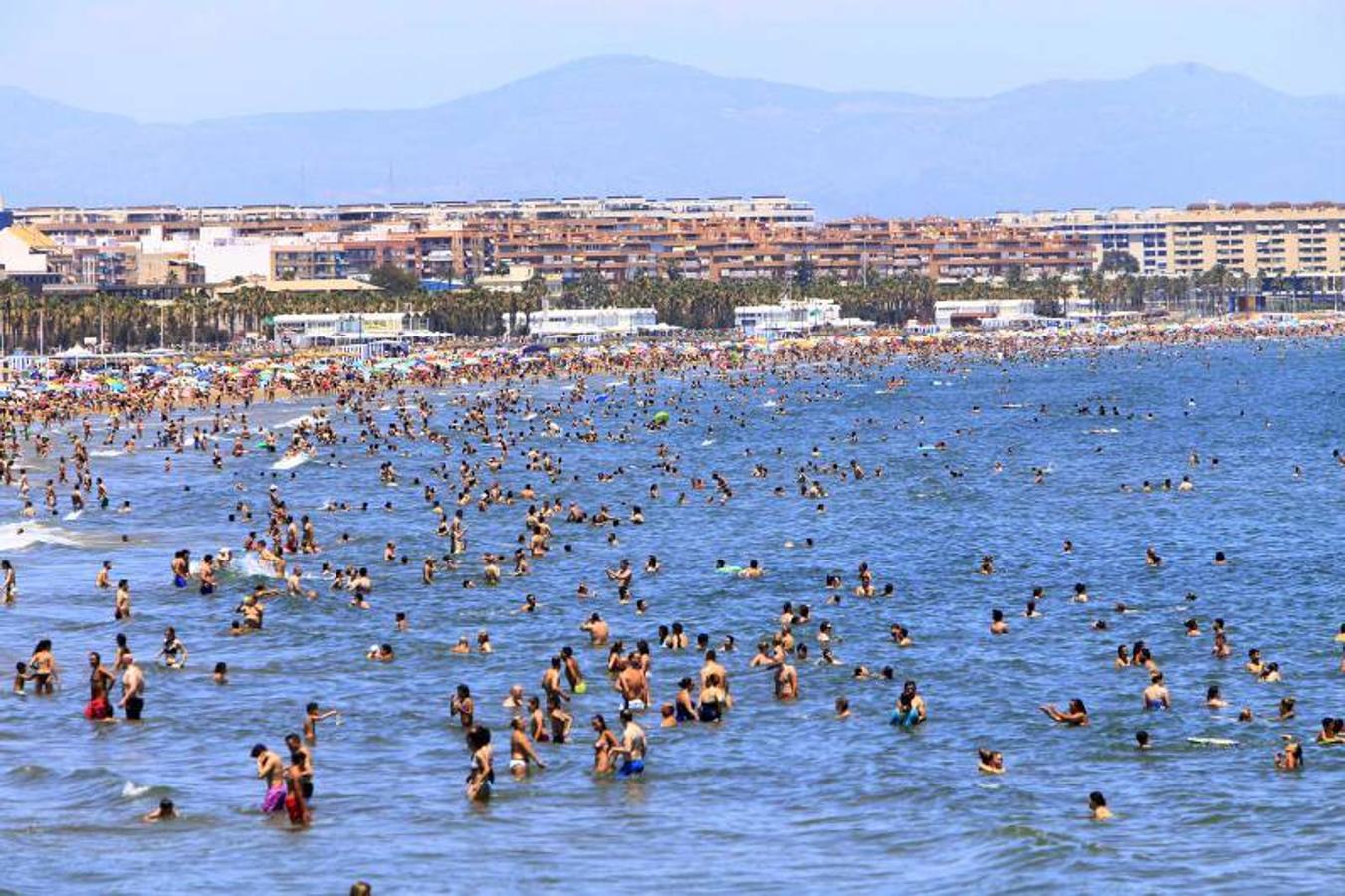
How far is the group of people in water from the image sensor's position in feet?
97.4

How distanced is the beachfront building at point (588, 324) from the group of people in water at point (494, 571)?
72.6 m

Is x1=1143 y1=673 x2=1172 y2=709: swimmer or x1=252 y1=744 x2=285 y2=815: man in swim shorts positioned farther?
x1=1143 y1=673 x2=1172 y2=709: swimmer

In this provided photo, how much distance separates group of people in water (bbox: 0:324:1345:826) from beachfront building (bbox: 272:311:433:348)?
53755 mm

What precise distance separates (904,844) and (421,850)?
17.9 ft

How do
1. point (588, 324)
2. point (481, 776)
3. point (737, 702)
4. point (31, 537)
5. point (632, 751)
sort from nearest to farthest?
1. point (481, 776)
2. point (632, 751)
3. point (737, 702)
4. point (31, 537)
5. point (588, 324)

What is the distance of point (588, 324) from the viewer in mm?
178625

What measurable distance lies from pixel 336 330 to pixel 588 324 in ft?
83.2

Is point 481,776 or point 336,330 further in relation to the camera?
point 336,330

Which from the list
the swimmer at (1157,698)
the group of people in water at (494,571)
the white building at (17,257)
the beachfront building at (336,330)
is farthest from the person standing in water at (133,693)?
the white building at (17,257)

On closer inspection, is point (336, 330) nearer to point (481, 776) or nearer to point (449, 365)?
point (449, 365)

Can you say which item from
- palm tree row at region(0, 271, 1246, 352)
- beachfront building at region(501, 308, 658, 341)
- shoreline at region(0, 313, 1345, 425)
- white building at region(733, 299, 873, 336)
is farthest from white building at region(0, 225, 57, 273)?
white building at region(733, 299, 873, 336)

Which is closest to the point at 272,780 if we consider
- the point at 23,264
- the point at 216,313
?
the point at 216,313

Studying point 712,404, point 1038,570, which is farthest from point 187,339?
point 1038,570

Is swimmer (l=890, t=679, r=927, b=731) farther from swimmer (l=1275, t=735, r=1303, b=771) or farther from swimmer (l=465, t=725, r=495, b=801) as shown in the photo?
swimmer (l=465, t=725, r=495, b=801)
